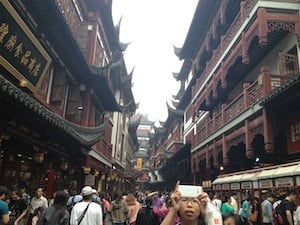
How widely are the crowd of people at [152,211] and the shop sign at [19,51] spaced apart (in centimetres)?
313

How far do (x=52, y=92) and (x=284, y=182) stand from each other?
879 centimetres

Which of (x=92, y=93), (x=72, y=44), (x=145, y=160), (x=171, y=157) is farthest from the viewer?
(x=145, y=160)

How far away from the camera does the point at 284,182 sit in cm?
872

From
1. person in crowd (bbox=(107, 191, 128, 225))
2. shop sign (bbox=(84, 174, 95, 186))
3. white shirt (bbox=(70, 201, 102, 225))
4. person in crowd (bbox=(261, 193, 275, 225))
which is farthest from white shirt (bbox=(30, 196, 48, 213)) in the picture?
shop sign (bbox=(84, 174, 95, 186))

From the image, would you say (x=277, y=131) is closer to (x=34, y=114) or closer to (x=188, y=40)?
(x=34, y=114)

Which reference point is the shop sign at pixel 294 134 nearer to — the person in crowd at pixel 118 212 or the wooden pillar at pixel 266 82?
the wooden pillar at pixel 266 82

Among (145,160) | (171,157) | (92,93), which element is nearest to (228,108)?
(92,93)

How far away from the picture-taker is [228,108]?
14.8 meters

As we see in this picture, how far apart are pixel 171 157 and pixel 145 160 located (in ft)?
166

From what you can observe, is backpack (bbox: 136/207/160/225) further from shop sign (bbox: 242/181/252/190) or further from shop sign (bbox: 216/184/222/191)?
shop sign (bbox: 216/184/222/191)

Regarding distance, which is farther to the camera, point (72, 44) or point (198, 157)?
point (198, 157)

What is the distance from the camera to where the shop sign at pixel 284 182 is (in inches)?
332

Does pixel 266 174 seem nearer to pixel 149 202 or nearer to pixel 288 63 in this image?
pixel 288 63

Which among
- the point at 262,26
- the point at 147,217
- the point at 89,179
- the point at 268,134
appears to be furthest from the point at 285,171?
the point at 89,179
